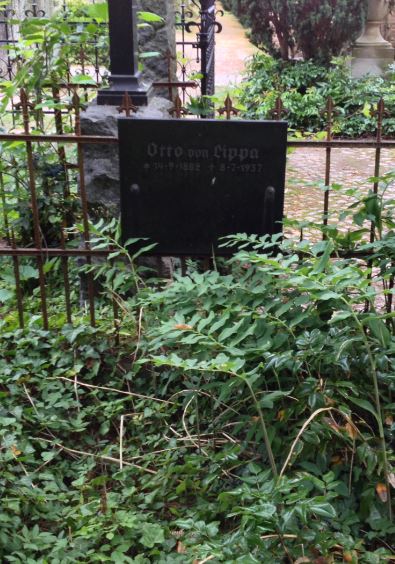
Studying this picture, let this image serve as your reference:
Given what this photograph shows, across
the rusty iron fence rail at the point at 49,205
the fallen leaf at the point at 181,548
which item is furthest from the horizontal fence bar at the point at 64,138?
the fallen leaf at the point at 181,548

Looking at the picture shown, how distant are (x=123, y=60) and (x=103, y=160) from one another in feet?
1.76

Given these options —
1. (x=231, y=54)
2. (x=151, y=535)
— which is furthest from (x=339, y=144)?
(x=231, y=54)

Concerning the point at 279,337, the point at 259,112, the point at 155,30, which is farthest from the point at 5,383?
the point at 259,112

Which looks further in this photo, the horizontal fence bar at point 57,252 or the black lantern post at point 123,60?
the black lantern post at point 123,60

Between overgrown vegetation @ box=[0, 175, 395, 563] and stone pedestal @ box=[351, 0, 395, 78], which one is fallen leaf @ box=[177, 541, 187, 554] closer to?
overgrown vegetation @ box=[0, 175, 395, 563]

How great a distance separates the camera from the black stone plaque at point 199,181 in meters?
3.37

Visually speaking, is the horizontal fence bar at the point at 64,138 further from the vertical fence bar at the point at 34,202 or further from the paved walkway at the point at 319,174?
the paved walkway at the point at 319,174

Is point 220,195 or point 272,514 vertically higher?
point 220,195

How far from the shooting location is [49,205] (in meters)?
4.37

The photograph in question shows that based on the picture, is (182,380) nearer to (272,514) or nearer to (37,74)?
(272,514)

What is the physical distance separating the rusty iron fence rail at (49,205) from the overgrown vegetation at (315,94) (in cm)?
557

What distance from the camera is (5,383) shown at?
3398 mm

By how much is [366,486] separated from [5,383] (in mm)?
1676

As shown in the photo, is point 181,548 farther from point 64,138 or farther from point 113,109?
point 113,109
